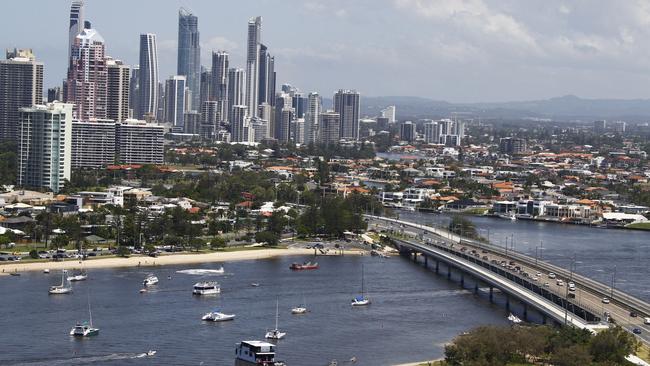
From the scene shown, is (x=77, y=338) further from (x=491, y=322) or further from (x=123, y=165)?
(x=123, y=165)

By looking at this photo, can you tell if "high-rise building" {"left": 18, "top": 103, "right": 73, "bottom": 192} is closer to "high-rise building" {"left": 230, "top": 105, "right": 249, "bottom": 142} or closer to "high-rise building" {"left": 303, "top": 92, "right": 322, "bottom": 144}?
"high-rise building" {"left": 230, "top": 105, "right": 249, "bottom": 142}

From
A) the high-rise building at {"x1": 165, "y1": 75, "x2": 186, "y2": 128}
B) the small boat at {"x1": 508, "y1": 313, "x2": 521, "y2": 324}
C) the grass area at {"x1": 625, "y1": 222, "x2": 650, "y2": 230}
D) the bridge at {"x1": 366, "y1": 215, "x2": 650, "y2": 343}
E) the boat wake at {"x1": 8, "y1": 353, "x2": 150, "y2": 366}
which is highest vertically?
the high-rise building at {"x1": 165, "y1": 75, "x2": 186, "y2": 128}

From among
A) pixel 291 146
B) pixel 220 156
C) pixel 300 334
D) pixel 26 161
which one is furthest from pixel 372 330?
pixel 291 146

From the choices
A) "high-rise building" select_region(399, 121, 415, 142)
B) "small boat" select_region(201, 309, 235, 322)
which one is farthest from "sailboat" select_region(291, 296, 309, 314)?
"high-rise building" select_region(399, 121, 415, 142)

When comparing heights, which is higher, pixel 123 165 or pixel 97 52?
pixel 97 52

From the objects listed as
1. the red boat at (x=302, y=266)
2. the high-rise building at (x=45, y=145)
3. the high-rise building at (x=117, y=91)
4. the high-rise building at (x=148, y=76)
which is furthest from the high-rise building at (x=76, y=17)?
the red boat at (x=302, y=266)

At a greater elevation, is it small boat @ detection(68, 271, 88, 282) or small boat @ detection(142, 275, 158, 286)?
small boat @ detection(142, 275, 158, 286)
